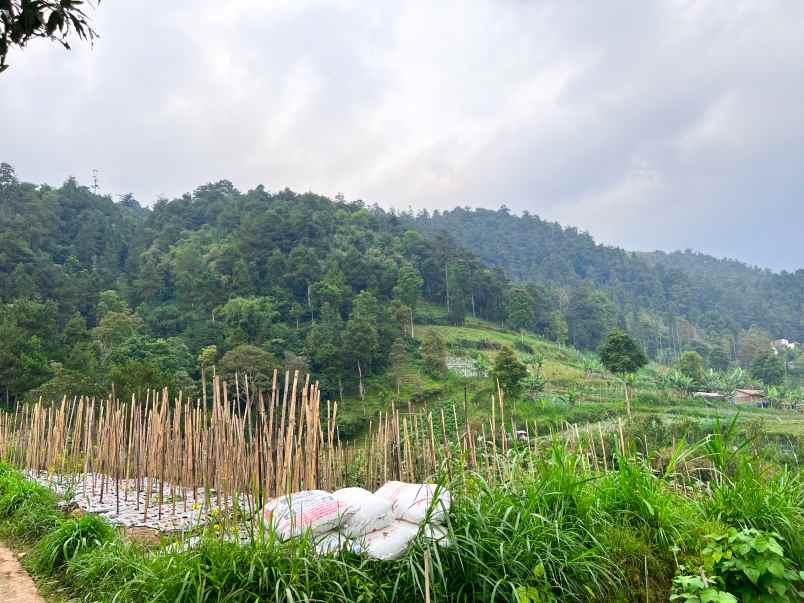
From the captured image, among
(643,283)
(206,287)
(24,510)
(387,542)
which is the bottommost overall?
(24,510)

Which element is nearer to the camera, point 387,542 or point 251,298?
point 387,542

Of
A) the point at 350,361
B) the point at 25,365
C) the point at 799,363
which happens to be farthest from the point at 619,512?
the point at 799,363

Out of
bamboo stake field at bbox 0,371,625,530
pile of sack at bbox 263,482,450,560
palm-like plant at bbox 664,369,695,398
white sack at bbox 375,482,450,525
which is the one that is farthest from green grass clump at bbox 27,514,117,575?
palm-like plant at bbox 664,369,695,398

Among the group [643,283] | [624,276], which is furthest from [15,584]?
[624,276]

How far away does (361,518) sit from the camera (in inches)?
105

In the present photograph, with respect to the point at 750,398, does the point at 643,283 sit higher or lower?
higher

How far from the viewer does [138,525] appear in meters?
5.07

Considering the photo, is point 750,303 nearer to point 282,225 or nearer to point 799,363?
point 799,363

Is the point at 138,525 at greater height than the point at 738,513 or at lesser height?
lesser

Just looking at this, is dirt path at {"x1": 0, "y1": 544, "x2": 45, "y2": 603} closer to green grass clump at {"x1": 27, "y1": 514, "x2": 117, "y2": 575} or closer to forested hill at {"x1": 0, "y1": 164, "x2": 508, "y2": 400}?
green grass clump at {"x1": 27, "y1": 514, "x2": 117, "y2": 575}

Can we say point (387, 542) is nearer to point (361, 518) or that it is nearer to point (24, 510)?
point (361, 518)

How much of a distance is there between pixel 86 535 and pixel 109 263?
140 feet

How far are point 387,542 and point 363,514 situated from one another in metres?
0.24

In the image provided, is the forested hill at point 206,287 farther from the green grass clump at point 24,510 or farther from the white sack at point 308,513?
the white sack at point 308,513
